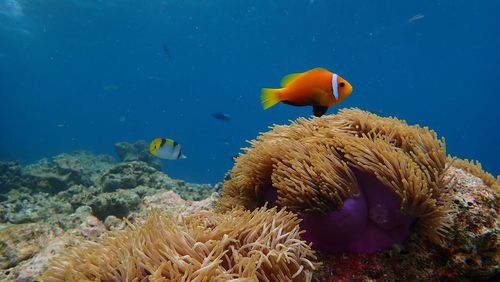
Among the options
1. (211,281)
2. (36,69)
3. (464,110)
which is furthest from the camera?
(464,110)

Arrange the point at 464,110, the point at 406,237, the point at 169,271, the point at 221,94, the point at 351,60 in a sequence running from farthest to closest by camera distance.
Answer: the point at 221,94 < the point at 464,110 < the point at 351,60 < the point at 406,237 < the point at 169,271

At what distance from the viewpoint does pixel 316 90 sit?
2705 mm

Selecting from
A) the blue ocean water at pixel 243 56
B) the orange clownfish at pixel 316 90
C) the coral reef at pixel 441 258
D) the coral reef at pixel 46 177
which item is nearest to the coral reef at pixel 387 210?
the coral reef at pixel 441 258

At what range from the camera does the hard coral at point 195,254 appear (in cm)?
177

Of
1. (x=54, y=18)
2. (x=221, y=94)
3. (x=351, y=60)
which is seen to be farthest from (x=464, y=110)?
(x=54, y=18)

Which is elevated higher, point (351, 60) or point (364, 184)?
point (351, 60)

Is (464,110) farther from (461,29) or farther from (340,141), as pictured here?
(340,141)

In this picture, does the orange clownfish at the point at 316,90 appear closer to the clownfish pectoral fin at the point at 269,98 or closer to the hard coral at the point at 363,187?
the clownfish pectoral fin at the point at 269,98

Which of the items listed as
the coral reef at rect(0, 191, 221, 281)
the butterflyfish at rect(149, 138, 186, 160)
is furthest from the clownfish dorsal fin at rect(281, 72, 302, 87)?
the butterflyfish at rect(149, 138, 186, 160)

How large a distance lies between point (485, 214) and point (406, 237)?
0.64 m

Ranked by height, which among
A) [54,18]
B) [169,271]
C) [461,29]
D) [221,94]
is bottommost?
[169,271]

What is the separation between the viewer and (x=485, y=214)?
8.45 ft

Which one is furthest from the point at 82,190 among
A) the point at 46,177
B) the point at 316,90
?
the point at 316,90

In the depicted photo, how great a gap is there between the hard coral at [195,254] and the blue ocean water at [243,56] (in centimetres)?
847
